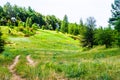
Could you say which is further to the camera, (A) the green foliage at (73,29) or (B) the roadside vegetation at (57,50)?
(A) the green foliage at (73,29)

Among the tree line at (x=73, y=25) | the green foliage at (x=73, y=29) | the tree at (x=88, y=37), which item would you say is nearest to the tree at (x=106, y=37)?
the tree line at (x=73, y=25)

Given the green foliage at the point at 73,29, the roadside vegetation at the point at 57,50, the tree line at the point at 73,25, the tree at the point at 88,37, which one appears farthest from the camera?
the green foliage at the point at 73,29

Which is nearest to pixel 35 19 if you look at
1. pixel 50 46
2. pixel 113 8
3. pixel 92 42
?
pixel 50 46

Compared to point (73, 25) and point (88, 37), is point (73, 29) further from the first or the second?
point (88, 37)

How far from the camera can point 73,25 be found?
179625mm

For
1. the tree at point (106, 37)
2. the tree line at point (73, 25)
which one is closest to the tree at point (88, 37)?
the tree line at point (73, 25)

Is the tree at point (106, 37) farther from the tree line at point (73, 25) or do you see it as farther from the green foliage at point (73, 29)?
the green foliage at point (73, 29)

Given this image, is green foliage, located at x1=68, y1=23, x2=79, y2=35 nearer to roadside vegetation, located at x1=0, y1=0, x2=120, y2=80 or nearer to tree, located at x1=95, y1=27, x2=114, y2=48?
roadside vegetation, located at x1=0, y1=0, x2=120, y2=80

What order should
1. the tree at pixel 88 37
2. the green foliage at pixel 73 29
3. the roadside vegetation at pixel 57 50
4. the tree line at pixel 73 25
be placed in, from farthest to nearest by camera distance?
1. the green foliage at pixel 73 29
2. the tree at pixel 88 37
3. the tree line at pixel 73 25
4. the roadside vegetation at pixel 57 50

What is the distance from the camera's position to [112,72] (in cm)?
1764

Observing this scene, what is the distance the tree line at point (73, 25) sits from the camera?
6406cm

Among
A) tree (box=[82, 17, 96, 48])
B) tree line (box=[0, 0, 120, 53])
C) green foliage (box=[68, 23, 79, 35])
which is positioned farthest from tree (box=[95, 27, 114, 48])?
green foliage (box=[68, 23, 79, 35])

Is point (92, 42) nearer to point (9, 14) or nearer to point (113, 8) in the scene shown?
point (113, 8)

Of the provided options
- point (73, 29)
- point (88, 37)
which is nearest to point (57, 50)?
point (88, 37)
